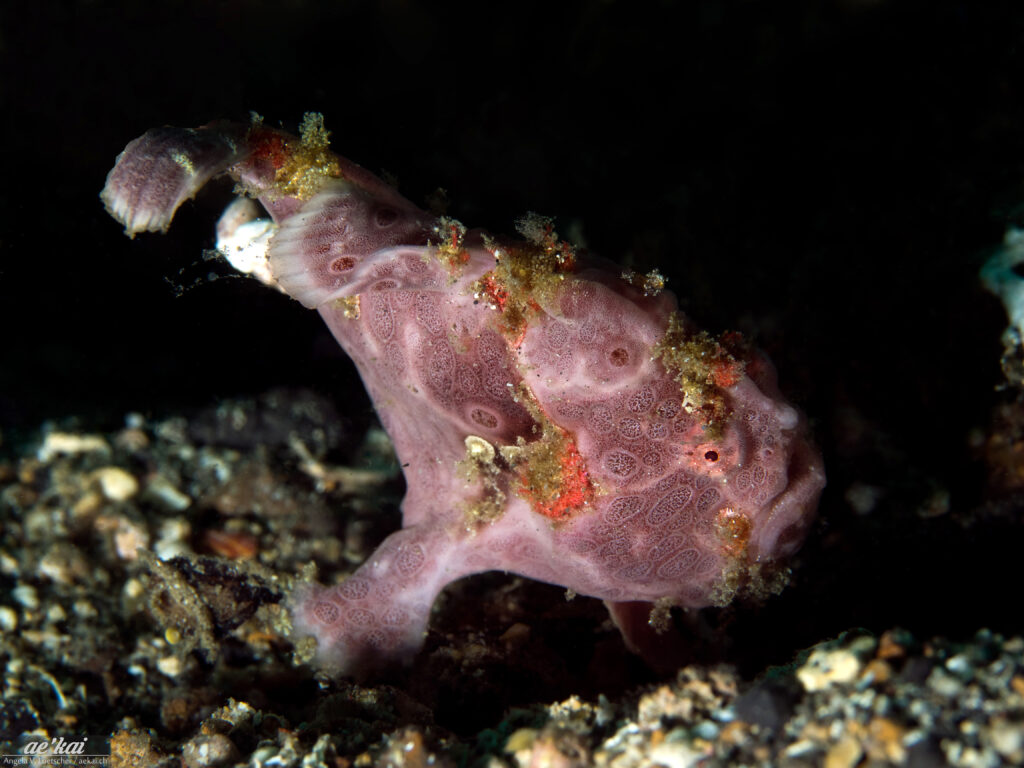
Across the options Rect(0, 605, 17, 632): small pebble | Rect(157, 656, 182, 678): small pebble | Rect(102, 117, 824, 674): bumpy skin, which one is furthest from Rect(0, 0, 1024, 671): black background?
Rect(157, 656, 182, 678): small pebble

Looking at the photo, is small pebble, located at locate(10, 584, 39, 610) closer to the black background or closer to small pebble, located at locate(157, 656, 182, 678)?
small pebble, located at locate(157, 656, 182, 678)

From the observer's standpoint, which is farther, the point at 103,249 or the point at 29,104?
the point at 103,249

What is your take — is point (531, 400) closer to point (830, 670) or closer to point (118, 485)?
point (830, 670)

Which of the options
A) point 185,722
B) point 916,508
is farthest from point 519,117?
point 185,722

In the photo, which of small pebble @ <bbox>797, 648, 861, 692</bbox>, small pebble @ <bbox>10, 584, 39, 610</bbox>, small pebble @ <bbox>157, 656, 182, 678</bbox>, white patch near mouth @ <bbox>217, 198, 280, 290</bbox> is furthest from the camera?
small pebble @ <bbox>10, 584, 39, 610</bbox>

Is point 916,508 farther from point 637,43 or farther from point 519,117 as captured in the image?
point 637,43

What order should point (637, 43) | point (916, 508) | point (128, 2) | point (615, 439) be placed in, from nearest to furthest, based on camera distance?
1. point (615, 439)
2. point (128, 2)
3. point (916, 508)
4. point (637, 43)
